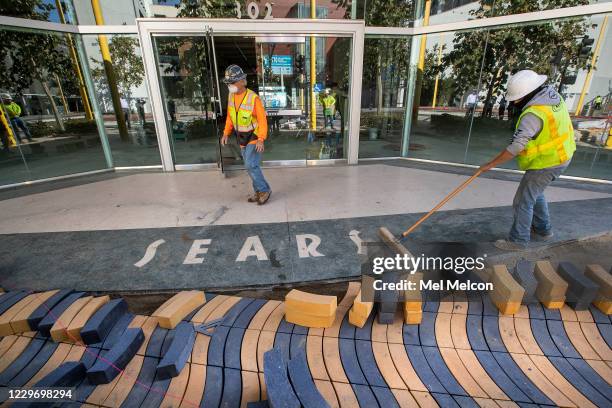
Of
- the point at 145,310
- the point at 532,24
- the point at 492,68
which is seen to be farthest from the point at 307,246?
the point at 532,24

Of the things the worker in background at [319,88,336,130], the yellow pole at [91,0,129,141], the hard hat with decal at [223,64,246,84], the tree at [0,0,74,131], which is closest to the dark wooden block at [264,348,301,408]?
the hard hat with decal at [223,64,246,84]

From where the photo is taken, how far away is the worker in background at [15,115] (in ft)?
19.0

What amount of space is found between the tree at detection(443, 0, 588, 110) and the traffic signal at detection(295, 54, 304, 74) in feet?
10.1

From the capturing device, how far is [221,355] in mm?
1985

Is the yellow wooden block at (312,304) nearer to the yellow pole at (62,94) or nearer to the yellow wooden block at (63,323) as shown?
the yellow wooden block at (63,323)

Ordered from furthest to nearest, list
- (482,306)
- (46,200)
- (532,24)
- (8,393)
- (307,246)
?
1. (532,24)
2. (46,200)
3. (307,246)
4. (482,306)
5. (8,393)

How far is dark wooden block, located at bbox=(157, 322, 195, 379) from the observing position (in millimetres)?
1790

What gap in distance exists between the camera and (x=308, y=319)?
217 cm

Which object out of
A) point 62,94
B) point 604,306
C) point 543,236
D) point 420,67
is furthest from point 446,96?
point 62,94

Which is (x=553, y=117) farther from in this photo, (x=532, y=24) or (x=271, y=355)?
(x=532, y=24)

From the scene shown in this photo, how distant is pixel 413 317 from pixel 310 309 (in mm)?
721

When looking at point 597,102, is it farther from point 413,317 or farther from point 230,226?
point 230,226

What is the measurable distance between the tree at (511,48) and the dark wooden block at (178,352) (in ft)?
22.7

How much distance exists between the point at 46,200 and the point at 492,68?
8.47 meters
